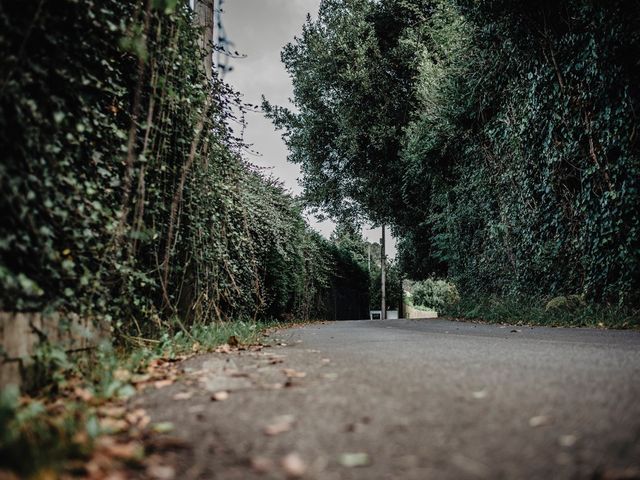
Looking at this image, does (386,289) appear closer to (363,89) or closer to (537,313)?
(363,89)

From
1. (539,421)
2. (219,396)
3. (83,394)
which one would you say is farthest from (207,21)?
(539,421)

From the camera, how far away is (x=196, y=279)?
15.6ft

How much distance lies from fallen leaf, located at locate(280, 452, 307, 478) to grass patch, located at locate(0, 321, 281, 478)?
69 centimetres

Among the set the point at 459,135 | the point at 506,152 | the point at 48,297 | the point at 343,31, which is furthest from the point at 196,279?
the point at 343,31

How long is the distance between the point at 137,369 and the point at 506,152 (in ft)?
30.7

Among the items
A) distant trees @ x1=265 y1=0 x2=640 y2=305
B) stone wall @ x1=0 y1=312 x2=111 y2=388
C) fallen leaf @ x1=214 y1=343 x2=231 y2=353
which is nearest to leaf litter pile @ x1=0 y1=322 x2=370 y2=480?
stone wall @ x1=0 y1=312 x2=111 y2=388

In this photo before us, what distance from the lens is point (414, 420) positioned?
5.83 feet

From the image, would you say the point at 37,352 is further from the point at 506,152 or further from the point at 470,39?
the point at 470,39

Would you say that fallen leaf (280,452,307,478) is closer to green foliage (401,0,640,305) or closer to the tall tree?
green foliage (401,0,640,305)

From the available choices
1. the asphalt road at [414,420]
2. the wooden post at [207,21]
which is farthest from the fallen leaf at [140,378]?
the wooden post at [207,21]

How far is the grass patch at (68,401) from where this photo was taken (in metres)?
1.38

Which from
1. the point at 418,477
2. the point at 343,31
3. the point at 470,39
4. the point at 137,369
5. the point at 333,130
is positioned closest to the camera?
the point at 418,477

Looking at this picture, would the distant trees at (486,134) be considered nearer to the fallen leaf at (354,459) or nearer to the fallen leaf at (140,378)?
the fallen leaf at (354,459)

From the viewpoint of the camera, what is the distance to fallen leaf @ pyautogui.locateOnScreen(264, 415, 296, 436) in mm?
1732
